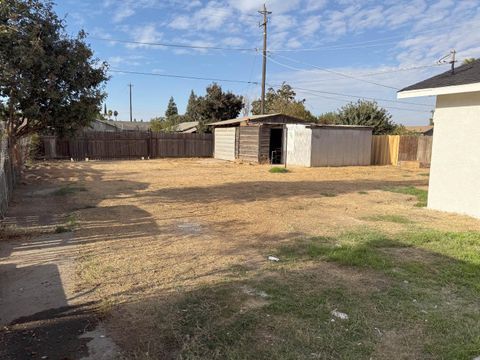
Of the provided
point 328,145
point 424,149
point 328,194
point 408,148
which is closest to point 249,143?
point 328,145

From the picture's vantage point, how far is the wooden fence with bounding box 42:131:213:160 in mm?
24844

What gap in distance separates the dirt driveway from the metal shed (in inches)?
338

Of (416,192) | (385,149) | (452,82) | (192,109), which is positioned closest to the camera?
(452,82)

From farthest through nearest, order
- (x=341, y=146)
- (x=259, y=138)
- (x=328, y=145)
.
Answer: (x=259, y=138) < (x=341, y=146) < (x=328, y=145)

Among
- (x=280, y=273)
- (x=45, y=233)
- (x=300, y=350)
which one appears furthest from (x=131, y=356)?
(x=45, y=233)

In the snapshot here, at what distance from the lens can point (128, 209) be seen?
8.57 metres

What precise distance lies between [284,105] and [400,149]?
17.7 meters

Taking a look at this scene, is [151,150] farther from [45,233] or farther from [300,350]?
[300,350]

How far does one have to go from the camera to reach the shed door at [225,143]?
84.2ft

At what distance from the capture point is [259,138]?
74.3ft

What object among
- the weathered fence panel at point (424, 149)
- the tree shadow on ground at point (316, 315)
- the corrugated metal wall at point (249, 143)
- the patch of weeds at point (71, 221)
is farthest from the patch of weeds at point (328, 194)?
the weathered fence panel at point (424, 149)

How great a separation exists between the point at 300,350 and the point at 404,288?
183cm

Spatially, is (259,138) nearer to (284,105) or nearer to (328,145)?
(328,145)

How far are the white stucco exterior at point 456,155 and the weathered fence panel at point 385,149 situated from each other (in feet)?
51.6
